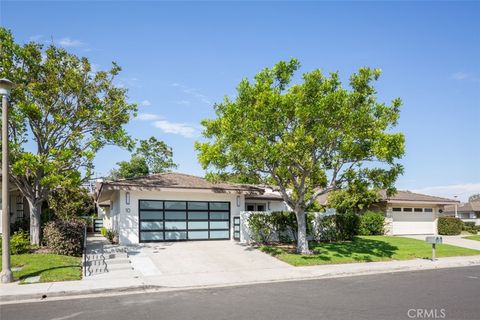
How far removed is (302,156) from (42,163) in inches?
432

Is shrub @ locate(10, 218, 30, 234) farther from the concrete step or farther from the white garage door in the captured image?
the white garage door

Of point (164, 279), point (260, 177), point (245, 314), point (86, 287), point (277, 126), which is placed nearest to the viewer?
point (245, 314)

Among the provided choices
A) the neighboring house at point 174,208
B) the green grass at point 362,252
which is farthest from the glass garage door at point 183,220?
the green grass at point 362,252

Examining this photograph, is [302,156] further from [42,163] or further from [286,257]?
[42,163]

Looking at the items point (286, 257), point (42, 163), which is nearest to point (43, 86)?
point (42, 163)

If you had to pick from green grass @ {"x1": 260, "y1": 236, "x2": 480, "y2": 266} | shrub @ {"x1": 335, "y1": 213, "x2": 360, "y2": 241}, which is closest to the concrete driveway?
green grass @ {"x1": 260, "y1": 236, "x2": 480, "y2": 266}

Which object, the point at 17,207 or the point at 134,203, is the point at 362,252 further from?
the point at 17,207

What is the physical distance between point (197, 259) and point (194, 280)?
3532 millimetres

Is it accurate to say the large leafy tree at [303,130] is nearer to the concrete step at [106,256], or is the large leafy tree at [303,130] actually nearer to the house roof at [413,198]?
the concrete step at [106,256]

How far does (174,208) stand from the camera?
20922mm

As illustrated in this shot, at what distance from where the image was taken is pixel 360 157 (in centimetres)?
1656

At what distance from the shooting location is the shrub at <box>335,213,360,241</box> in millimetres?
23125

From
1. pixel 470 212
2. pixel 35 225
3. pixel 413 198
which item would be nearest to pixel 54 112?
pixel 35 225

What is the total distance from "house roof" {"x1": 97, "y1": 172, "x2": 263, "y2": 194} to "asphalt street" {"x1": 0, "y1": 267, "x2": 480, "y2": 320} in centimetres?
910
